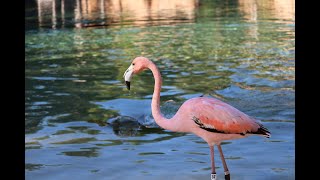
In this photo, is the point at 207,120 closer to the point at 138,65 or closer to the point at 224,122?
the point at 224,122

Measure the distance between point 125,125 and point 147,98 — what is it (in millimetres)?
2286

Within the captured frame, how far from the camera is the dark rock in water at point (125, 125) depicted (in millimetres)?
9148

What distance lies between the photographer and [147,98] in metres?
11.7

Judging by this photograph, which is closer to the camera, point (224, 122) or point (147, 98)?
point (224, 122)

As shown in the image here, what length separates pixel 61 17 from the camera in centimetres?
3562

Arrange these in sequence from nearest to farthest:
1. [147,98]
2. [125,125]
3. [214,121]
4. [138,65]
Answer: [138,65] < [214,121] < [125,125] < [147,98]

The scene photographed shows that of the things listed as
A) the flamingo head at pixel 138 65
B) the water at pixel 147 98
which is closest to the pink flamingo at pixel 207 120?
the flamingo head at pixel 138 65

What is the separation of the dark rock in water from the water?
15 millimetres

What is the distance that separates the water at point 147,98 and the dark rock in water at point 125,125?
0.05 ft

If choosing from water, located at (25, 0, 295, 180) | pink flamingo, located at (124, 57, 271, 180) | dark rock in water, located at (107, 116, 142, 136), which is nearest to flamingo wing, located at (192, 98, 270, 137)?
pink flamingo, located at (124, 57, 271, 180)

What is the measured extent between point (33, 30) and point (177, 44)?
373 inches

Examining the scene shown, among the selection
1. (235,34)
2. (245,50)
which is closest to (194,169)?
(245,50)

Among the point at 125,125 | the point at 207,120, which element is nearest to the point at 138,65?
the point at 207,120
